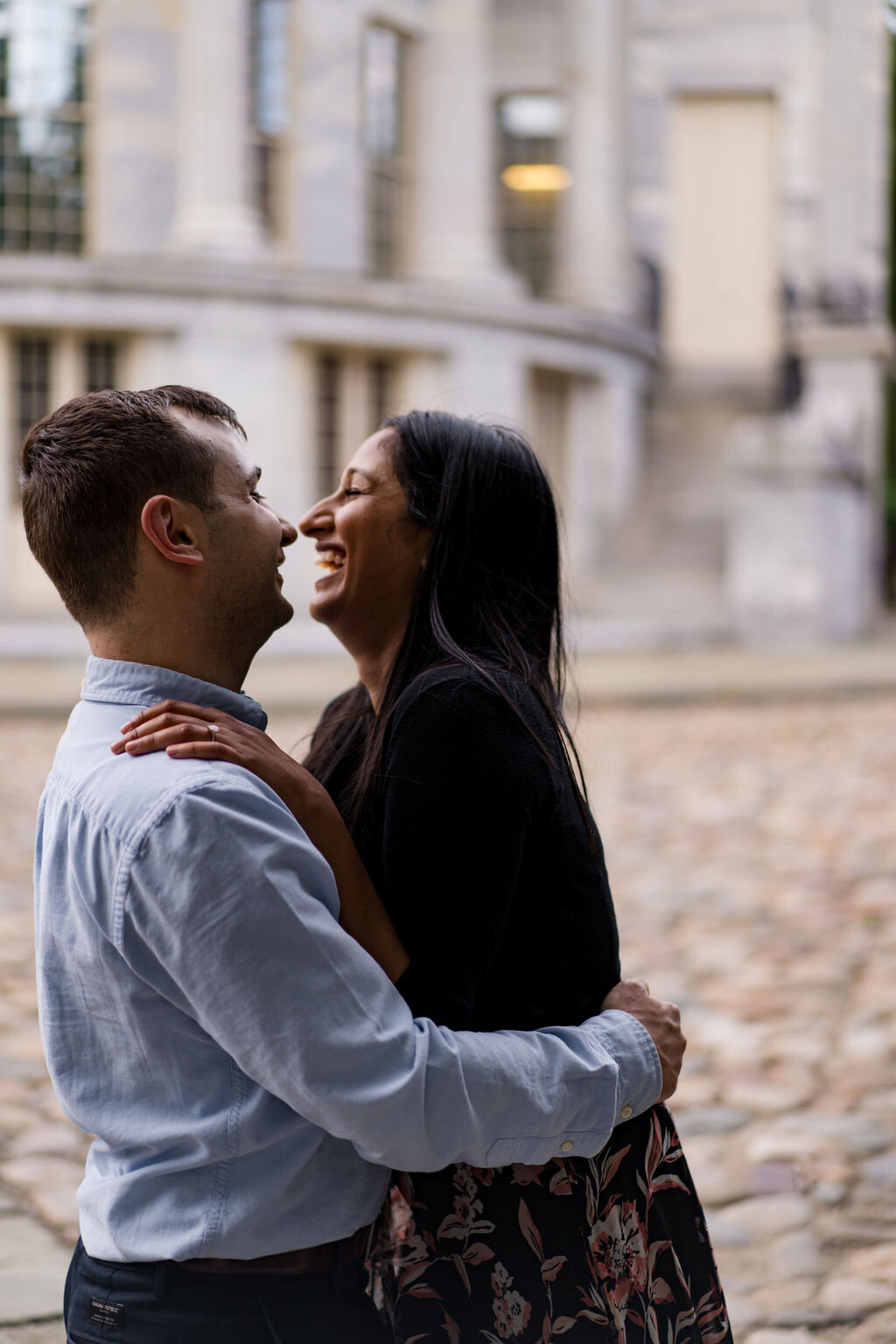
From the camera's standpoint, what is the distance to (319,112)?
23578 mm

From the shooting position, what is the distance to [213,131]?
2250 cm

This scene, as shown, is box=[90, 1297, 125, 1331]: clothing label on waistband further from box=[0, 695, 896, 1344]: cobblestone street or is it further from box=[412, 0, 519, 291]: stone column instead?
box=[412, 0, 519, 291]: stone column

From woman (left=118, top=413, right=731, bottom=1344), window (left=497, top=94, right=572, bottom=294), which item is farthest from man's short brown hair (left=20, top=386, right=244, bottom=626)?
window (left=497, top=94, right=572, bottom=294)

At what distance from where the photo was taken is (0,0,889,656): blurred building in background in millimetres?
22031

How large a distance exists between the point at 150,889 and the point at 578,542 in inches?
945

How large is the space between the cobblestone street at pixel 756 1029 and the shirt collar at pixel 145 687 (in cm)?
187

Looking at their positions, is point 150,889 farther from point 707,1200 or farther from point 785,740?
point 785,740

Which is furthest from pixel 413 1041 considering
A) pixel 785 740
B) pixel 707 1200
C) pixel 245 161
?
pixel 245 161

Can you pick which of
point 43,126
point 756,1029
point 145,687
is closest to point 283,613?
point 145,687

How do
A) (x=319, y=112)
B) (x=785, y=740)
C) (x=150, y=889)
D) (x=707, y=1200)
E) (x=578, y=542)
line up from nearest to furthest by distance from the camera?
(x=150, y=889)
(x=707, y=1200)
(x=785, y=740)
(x=319, y=112)
(x=578, y=542)

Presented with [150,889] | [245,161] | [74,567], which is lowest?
[150,889]

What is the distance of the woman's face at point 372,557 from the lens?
2184mm

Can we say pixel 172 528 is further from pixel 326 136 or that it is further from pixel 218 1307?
pixel 326 136

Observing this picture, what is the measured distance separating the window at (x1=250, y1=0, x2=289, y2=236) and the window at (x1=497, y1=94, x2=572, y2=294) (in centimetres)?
604
